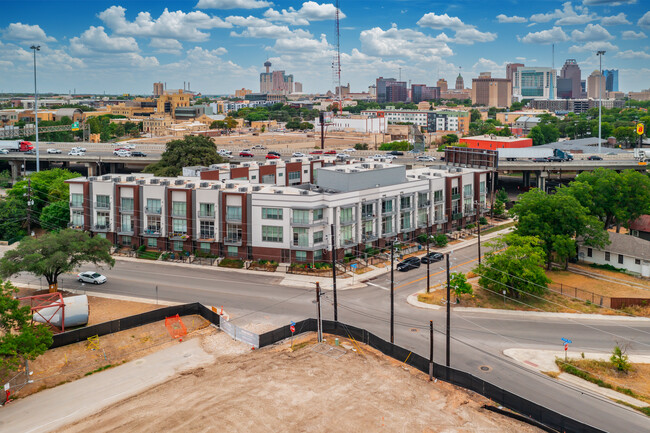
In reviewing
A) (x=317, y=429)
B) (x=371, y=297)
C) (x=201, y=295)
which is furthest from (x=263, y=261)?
(x=317, y=429)

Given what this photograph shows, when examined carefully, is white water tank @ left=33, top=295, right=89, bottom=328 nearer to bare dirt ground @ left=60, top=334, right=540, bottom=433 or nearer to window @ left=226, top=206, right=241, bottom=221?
bare dirt ground @ left=60, top=334, right=540, bottom=433

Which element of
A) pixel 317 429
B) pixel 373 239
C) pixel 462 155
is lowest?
pixel 317 429

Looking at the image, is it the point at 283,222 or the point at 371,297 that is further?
the point at 283,222

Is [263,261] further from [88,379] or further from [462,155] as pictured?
[462,155]

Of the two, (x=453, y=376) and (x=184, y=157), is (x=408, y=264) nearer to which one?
(x=453, y=376)

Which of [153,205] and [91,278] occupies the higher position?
[153,205]

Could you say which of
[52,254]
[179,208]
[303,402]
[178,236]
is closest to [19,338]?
[52,254]

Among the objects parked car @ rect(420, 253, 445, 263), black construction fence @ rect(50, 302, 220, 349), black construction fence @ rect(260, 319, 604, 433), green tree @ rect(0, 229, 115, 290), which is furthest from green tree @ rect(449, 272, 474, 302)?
green tree @ rect(0, 229, 115, 290)
